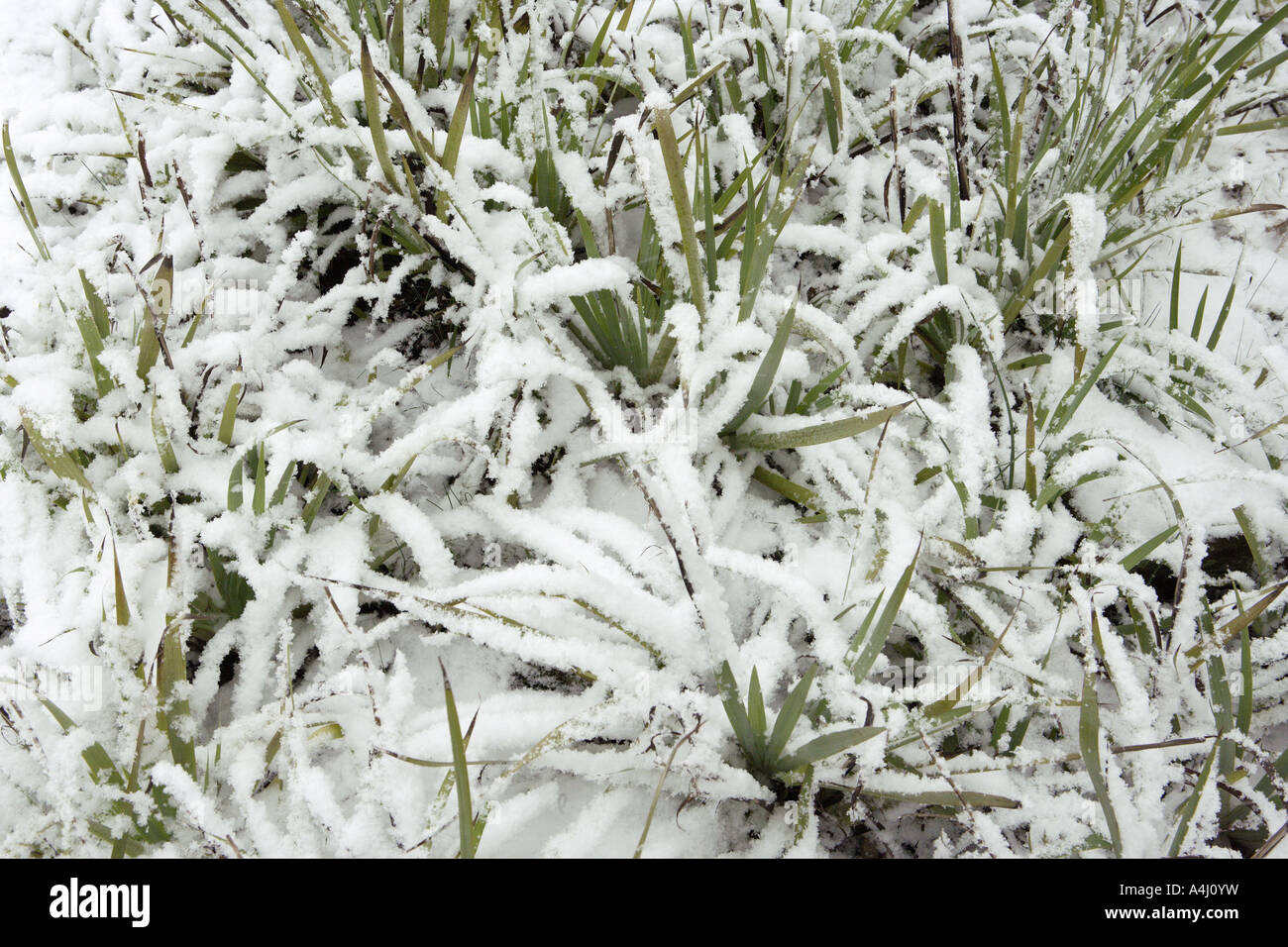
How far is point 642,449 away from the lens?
2.66 feet

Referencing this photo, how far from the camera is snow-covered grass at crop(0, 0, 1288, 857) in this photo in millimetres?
749

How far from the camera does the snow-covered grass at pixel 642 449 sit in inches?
29.5

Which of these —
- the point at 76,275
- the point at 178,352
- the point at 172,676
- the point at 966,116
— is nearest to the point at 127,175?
the point at 76,275

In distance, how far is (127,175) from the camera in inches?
47.8

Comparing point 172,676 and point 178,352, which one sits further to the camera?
point 178,352

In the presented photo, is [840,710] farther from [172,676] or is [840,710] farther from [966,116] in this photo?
[966,116]

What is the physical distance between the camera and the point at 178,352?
993 mm
